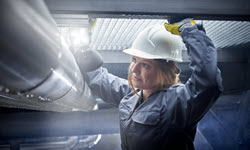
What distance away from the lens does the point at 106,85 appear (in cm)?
161

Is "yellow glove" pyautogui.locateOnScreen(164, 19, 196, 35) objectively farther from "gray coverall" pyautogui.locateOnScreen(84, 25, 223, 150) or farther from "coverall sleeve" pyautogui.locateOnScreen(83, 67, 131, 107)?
"coverall sleeve" pyautogui.locateOnScreen(83, 67, 131, 107)

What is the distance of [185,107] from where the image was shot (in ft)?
3.54

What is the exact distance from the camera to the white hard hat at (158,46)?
4.25 feet

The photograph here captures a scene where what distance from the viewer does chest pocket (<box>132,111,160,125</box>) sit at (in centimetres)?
118

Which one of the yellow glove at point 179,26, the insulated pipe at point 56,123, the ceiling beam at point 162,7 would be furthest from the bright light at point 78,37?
the insulated pipe at point 56,123

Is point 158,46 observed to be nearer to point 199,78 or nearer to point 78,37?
point 199,78

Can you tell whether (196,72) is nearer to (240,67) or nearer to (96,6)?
(96,6)

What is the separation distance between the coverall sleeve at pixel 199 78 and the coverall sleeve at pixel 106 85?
2.17ft

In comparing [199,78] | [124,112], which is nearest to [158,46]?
[199,78]

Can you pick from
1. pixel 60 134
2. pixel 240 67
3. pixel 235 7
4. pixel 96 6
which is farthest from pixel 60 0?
pixel 240 67

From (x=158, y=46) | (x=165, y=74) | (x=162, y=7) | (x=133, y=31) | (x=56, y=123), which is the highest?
(x=133, y=31)

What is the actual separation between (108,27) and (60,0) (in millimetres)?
785

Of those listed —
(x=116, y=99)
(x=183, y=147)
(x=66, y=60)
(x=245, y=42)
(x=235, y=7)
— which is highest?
(x=245, y=42)

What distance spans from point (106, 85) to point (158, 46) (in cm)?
57
